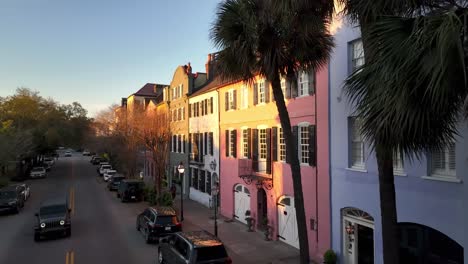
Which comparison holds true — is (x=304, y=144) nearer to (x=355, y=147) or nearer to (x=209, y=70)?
(x=355, y=147)

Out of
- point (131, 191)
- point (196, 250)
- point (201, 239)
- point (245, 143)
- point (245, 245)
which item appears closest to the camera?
point (196, 250)

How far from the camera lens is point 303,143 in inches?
672

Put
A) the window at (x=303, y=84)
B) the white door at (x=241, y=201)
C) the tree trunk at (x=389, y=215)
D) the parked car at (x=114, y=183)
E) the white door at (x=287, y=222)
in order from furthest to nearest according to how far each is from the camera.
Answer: the parked car at (x=114, y=183)
the white door at (x=241, y=201)
the white door at (x=287, y=222)
the window at (x=303, y=84)
the tree trunk at (x=389, y=215)

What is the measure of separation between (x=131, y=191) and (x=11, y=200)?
8984mm

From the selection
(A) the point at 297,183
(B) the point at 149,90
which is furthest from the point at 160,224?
(B) the point at 149,90

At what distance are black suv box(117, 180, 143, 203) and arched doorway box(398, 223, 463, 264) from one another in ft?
82.9

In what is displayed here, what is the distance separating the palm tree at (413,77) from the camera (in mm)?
4363

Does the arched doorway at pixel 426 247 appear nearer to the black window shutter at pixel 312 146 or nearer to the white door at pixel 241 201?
the black window shutter at pixel 312 146

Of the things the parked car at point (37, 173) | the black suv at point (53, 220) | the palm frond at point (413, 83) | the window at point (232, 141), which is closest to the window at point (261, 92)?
the window at point (232, 141)

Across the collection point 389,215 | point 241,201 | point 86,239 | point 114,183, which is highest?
point 389,215

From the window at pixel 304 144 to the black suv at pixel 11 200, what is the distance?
2242 cm

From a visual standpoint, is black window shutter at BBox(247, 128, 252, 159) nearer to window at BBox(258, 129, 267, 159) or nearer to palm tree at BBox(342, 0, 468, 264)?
window at BBox(258, 129, 267, 159)

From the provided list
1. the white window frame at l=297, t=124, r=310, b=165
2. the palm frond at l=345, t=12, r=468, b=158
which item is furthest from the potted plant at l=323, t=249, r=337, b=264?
the palm frond at l=345, t=12, r=468, b=158

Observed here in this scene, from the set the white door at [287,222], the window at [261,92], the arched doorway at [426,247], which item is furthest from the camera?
the window at [261,92]
